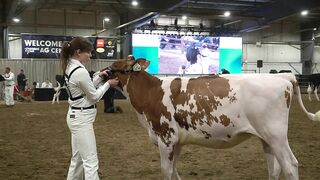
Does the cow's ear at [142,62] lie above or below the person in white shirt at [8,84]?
above

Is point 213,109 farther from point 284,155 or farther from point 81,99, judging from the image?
point 81,99

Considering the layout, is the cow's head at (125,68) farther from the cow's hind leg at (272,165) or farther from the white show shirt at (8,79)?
the white show shirt at (8,79)

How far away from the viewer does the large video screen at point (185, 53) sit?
30.9 meters

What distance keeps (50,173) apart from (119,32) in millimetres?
31090

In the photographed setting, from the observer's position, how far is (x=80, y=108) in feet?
13.3

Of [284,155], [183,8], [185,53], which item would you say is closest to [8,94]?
[185,53]

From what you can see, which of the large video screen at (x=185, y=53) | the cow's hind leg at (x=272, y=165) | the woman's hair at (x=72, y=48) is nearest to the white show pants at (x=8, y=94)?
the large video screen at (x=185, y=53)

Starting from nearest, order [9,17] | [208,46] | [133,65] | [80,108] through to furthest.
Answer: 1. [80,108]
2. [133,65]
3. [9,17]
4. [208,46]

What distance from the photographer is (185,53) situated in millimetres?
31516

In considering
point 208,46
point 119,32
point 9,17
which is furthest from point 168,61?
point 9,17

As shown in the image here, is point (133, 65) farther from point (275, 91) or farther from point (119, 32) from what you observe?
point (119, 32)

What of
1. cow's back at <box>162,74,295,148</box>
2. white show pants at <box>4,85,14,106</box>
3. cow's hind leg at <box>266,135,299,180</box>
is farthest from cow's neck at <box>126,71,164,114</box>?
white show pants at <box>4,85,14,106</box>

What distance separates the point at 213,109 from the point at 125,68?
127 cm

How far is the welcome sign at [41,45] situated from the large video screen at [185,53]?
5.96 metres
